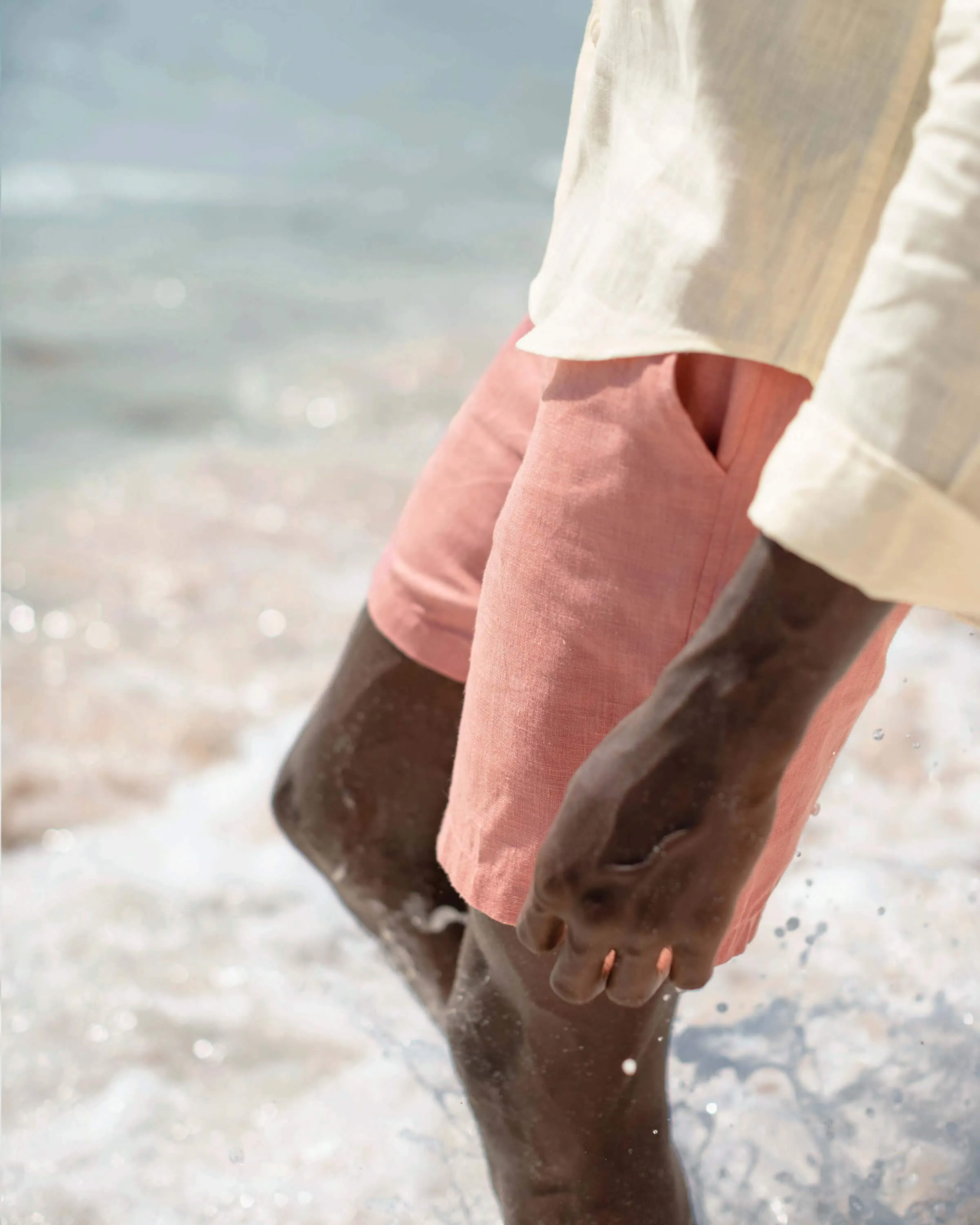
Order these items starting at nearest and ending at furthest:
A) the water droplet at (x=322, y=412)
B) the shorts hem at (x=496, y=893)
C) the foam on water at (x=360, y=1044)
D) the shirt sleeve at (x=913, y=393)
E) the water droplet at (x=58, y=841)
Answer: the shirt sleeve at (x=913, y=393), the shorts hem at (x=496, y=893), the foam on water at (x=360, y=1044), the water droplet at (x=58, y=841), the water droplet at (x=322, y=412)

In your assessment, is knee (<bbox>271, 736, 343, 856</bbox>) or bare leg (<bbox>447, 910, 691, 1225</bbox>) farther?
knee (<bbox>271, 736, 343, 856</bbox>)

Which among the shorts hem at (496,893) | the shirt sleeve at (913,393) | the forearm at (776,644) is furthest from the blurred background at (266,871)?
the shirt sleeve at (913,393)

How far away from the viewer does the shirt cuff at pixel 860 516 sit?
0.66 metres

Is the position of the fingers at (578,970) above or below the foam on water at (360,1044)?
above

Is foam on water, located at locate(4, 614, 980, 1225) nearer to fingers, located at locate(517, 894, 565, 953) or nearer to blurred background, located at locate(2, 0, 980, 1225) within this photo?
blurred background, located at locate(2, 0, 980, 1225)

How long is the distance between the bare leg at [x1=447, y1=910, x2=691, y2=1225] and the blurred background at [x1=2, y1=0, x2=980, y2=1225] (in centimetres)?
36

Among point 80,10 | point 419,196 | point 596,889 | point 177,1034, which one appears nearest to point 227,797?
point 177,1034

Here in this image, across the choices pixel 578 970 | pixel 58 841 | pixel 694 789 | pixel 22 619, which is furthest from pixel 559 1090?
pixel 22 619

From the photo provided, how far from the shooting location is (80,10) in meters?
15.9

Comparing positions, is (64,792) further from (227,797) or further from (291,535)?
(291,535)

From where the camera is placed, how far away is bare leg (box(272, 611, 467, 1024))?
51.6 inches

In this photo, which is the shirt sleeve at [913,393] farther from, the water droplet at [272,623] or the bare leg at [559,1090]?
the water droplet at [272,623]

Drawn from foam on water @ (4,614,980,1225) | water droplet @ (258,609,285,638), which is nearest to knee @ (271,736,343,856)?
foam on water @ (4,614,980,1225)

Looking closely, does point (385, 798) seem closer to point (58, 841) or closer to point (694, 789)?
point (694, 789)
